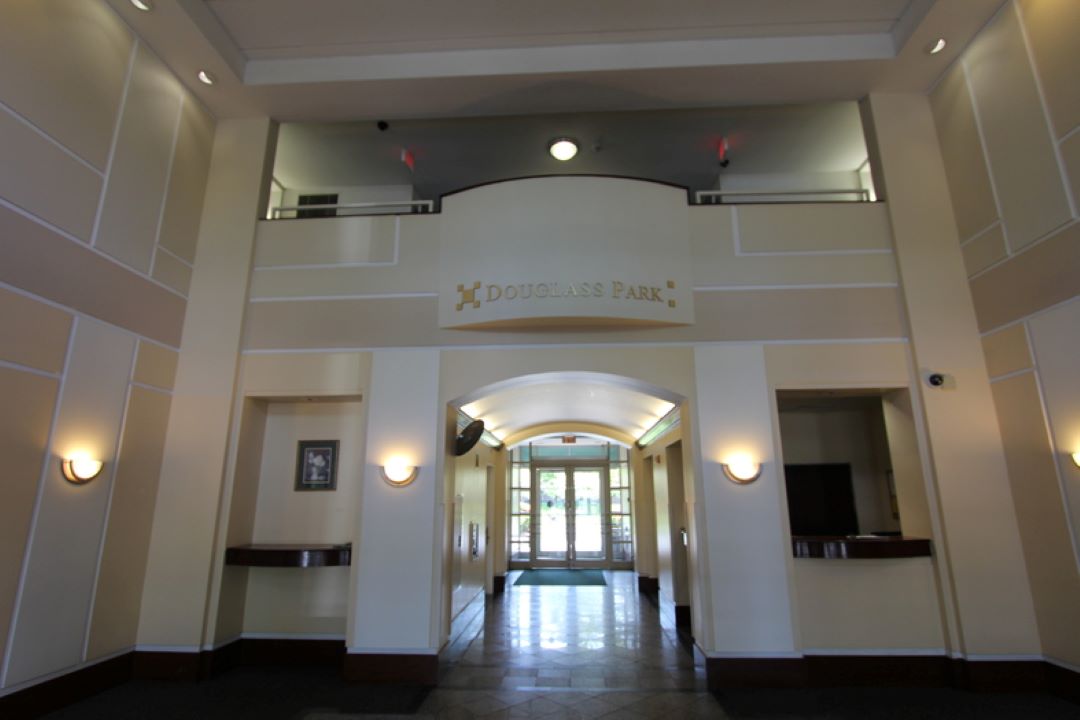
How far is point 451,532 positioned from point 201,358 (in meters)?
2.99

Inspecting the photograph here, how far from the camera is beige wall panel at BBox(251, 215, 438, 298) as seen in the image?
5316 millimetres

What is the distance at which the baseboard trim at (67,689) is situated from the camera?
11.6 ft

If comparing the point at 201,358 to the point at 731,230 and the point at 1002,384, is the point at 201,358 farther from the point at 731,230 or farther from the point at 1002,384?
the point at 1002,384

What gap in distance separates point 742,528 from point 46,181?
612 cm

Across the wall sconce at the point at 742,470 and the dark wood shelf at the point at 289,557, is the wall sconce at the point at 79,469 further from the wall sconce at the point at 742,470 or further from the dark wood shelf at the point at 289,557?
the wall sconce at the point at 742,470

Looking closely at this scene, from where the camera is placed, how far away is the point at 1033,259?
13.8 ft

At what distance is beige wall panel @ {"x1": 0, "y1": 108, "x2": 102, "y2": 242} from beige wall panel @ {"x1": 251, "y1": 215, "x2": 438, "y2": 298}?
1.48 meters

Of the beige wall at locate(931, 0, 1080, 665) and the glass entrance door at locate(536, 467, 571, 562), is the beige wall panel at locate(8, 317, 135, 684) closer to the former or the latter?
the beige wall at locate(931, 0, 1080, 665)

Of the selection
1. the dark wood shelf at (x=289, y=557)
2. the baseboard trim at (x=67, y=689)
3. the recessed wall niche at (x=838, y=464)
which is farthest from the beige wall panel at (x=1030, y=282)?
the baseboard trim at (x=67, y=689)

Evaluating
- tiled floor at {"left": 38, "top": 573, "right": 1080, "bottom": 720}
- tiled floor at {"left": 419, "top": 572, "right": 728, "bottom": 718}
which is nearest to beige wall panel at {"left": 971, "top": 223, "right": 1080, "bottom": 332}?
tiled floor at {"left": 38, "top": 573, "right": 1080, "bottom": 720}

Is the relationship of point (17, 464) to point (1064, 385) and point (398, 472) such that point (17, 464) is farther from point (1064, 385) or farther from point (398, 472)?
point (1064, 385)

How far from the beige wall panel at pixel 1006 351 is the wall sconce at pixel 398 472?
17.2 ft

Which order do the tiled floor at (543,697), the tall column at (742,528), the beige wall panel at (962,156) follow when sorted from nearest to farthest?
the tiled floor at (543,697) < the tall column at (742,528) < the beige wall panel at (962,156)

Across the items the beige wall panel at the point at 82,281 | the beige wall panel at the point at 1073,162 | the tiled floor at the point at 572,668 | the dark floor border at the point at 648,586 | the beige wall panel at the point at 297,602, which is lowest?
the tiled floor at the point at 572,668
